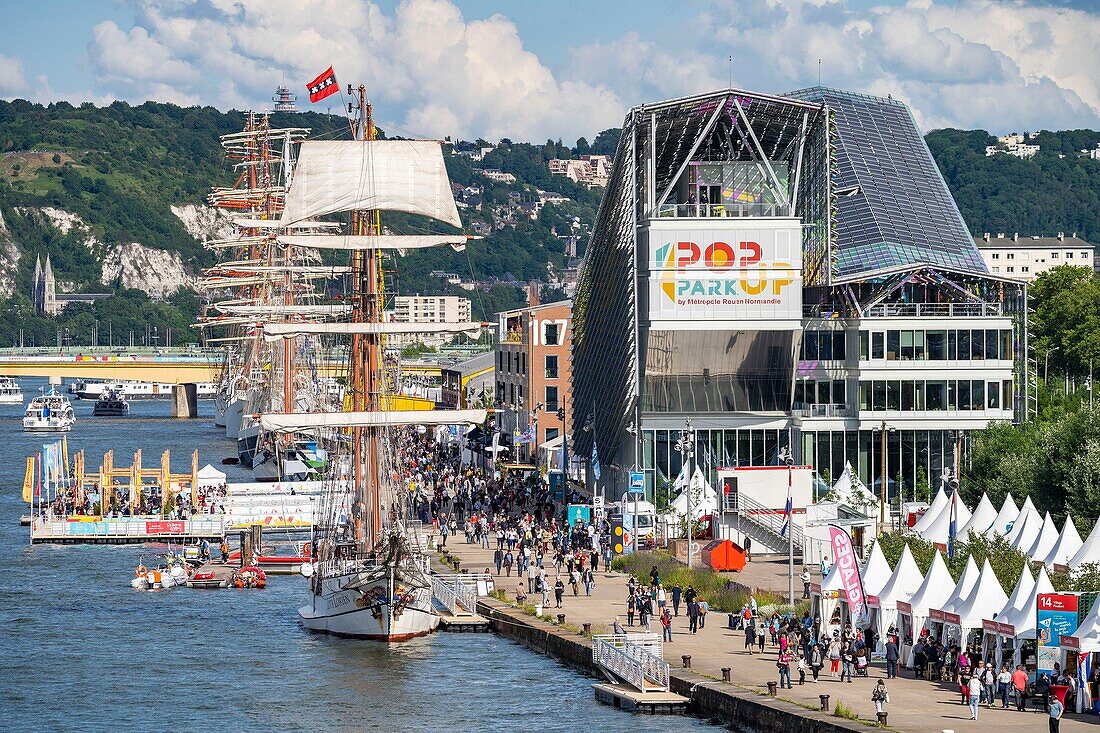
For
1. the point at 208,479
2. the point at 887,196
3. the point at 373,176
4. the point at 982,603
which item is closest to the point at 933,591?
the point at 982,603

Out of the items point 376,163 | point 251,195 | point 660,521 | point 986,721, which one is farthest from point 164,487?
point 251,195

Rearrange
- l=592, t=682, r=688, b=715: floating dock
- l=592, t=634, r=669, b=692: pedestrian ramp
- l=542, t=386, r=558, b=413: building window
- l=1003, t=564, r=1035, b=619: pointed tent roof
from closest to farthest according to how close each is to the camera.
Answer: l=1003, t=564, r=1035, b=619: pointed tent roof < l=592, t=682, r=688, b=715: floating dock < l=592, t=634, r=669, b=692: pedestrian ramp < l=542, t=386, r=558, b=413: building window

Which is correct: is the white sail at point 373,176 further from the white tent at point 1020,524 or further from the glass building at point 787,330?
the white tent at point 1020,524

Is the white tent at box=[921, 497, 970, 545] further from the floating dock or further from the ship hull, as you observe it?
the ship hull

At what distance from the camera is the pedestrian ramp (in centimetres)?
5306

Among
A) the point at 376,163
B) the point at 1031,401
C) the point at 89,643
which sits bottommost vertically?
the point at 89,643

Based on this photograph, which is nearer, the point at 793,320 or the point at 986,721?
the point at 986,721

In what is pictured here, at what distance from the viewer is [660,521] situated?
8612cm

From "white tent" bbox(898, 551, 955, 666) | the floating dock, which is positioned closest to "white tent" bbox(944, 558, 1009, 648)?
"white tent" bbox(898, 551, 955, 666)

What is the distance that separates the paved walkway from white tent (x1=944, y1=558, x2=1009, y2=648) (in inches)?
67.7

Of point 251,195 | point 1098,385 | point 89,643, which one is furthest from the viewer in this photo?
point 251,195

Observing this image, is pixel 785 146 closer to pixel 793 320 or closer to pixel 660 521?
pixel 793 320

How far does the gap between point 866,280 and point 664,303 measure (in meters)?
10.5

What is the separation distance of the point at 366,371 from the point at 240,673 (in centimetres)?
2248
